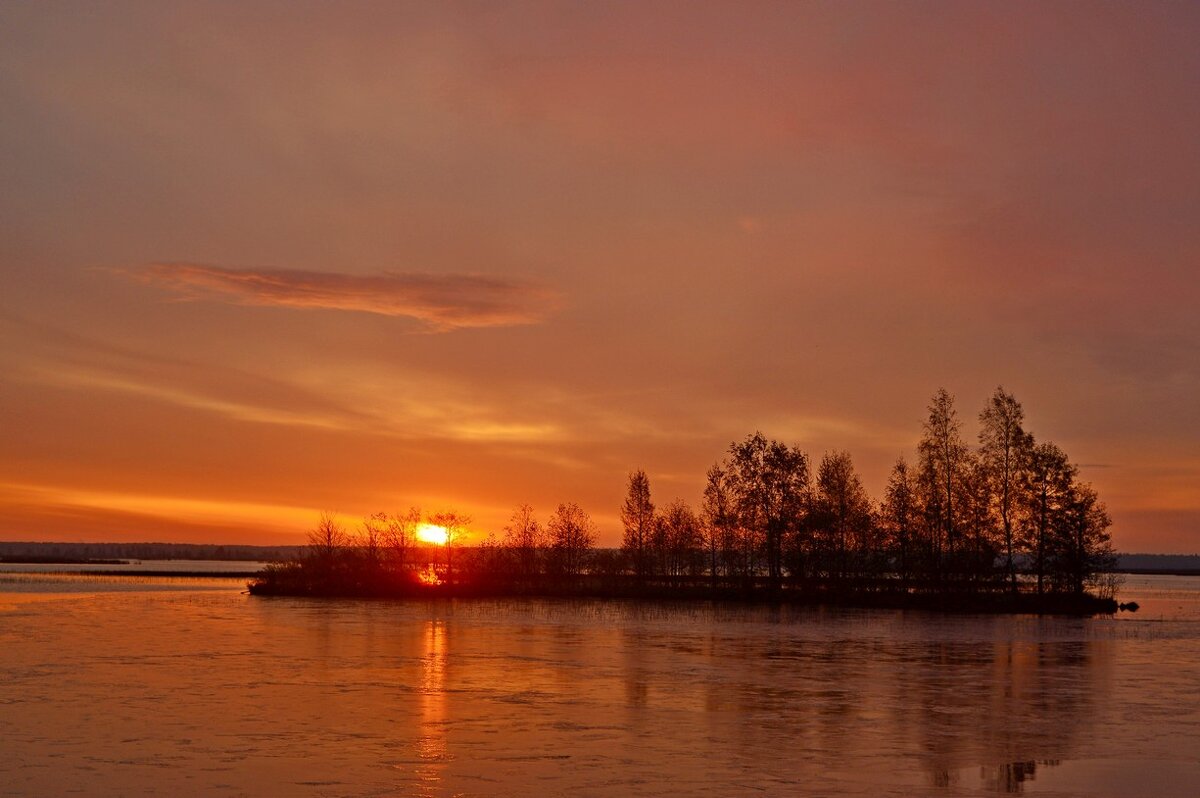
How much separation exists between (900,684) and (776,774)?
563 inches

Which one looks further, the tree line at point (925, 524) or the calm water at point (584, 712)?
the tree line at point (925, 524)

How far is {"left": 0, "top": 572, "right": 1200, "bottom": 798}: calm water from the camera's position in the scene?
18891 mm

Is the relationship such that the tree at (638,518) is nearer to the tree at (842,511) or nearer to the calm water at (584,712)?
the tree at (842,511)

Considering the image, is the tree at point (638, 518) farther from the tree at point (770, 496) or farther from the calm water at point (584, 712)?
the calm water at point (584, 712)

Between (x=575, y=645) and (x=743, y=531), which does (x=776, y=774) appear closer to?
(x=575, y=645)

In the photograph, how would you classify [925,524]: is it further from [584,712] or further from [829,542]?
[584,712]

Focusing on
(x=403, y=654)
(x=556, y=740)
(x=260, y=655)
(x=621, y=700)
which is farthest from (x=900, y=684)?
(x=260, y=655)

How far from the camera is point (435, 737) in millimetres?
22531

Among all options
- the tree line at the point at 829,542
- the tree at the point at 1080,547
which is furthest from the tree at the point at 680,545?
the tree at the point at 1080,547

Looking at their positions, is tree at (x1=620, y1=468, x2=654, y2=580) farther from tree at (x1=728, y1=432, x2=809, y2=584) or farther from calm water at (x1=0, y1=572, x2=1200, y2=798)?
calm water at (x1=0, y1=572, x2=1200, y2=798)

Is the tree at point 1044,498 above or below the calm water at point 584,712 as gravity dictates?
above

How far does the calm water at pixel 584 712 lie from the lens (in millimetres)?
18891

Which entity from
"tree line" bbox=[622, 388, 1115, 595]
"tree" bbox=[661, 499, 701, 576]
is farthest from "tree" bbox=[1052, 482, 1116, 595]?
"tree" bbox=[661, 499, 701, 576]

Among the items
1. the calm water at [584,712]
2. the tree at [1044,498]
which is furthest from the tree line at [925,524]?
the calm water at [584,712]
